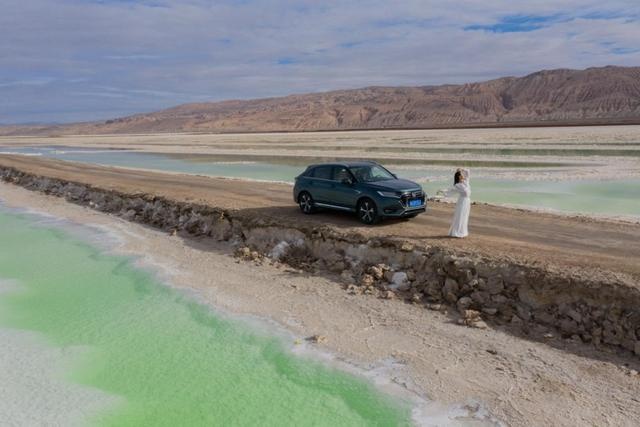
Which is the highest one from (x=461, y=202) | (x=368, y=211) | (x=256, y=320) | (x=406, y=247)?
(x=461, y=202)

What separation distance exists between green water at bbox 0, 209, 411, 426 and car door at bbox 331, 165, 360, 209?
5291mm

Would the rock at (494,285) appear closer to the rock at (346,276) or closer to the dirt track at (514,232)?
the dirt track at (514,232)

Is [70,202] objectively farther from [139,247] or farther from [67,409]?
[67,409]

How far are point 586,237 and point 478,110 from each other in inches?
6907

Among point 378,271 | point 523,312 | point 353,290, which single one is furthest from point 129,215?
point 523,312

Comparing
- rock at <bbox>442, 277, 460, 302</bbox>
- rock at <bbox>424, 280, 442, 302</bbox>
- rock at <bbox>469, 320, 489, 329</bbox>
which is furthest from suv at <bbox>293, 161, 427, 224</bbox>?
rock at <bbox>469, 320, 489, 329</bbox>

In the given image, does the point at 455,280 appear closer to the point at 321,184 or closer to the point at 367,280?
the point at 367,280

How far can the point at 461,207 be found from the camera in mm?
12898

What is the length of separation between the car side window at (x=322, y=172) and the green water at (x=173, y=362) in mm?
5611

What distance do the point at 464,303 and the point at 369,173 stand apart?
19.1ft

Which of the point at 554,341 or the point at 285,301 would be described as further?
the point at 285,301

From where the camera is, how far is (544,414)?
23.8 feet

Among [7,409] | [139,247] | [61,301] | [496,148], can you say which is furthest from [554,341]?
[496,148]

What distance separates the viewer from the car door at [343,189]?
15171 mm
